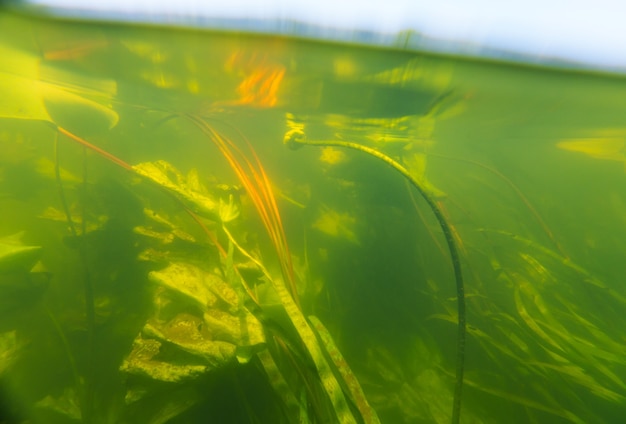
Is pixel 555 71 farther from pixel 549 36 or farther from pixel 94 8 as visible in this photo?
pixel 94 8

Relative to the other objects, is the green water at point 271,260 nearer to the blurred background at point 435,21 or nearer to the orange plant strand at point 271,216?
the orange plant strand at point 271,216

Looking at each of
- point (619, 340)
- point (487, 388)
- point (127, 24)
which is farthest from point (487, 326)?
point (127, 24)

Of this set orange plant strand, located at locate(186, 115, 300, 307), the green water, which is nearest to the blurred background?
the green water

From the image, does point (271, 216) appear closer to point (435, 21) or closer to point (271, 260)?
point (271, 260)

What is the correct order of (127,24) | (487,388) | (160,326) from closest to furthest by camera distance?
1. (160,326)
2. (487,388)
3. (127,24)

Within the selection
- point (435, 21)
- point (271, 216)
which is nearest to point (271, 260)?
point (271, 216)

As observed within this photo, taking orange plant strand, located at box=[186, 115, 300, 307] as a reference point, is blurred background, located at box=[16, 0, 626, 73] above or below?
above

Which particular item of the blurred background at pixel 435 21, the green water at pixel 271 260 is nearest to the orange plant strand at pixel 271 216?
the green water at pixel 271 260

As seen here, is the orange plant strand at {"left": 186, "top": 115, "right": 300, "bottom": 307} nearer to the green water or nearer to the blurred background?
the green water
